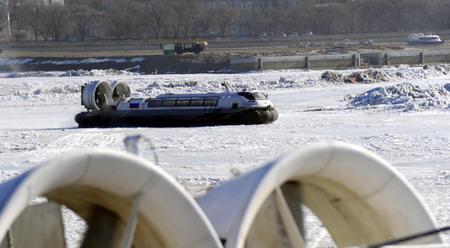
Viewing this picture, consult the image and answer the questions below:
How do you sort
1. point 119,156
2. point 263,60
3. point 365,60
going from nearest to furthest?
1. point 119,156
2. point 263,60
3. point 365,60

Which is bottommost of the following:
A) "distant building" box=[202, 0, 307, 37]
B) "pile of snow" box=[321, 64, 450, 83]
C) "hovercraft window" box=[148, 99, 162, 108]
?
"distant building" box=[202, 0, 307, 37]

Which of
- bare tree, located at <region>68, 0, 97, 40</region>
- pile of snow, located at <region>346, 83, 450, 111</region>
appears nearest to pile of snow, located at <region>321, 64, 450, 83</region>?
pile of snow, located at <region>346, 83, 450, 111</region>

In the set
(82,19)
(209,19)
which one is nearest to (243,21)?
(209,19)

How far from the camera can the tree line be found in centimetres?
10094

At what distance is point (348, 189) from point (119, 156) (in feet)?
3.84

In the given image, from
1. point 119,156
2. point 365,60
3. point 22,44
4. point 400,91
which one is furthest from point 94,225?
point 22,44

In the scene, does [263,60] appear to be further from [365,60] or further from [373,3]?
[373,3]

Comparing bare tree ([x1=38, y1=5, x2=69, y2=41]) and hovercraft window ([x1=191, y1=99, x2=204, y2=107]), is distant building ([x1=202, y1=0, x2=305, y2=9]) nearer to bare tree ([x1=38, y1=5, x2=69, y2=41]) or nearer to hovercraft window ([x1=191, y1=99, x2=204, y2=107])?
bare tree ([x1=38, y1=5, x2=69, y2=41])

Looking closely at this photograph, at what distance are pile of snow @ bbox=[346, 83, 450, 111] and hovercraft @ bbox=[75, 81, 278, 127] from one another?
4931mm

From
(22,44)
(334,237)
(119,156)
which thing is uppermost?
(119,156)

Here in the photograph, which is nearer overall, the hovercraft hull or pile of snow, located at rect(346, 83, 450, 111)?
the hovercraft hull

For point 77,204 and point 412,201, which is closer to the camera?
point 77,204

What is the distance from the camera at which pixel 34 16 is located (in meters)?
102

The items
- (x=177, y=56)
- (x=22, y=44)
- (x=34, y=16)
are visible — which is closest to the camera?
(x=177, y=56)
